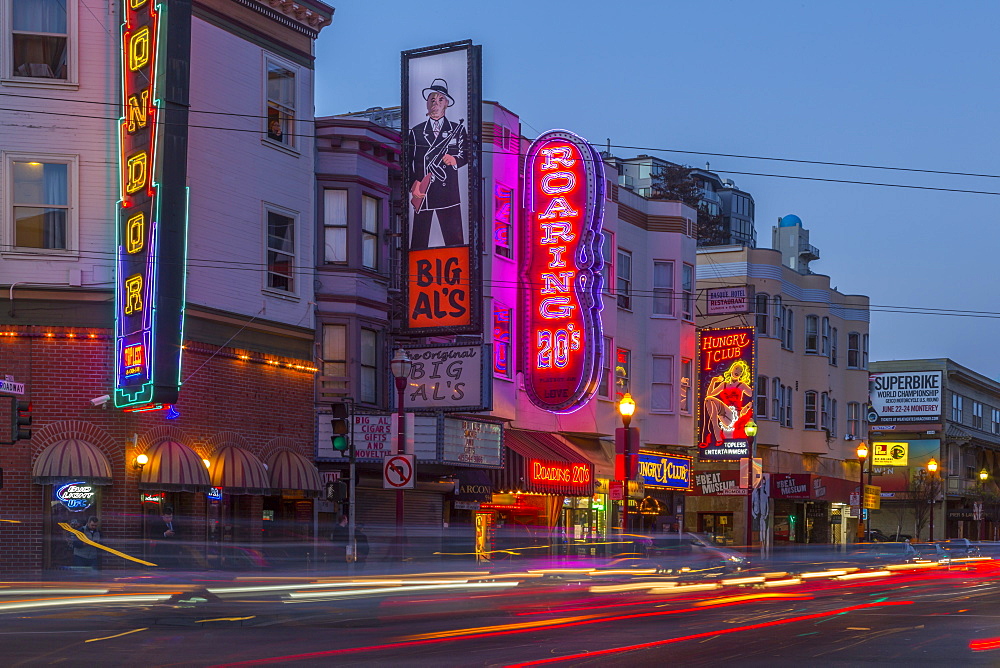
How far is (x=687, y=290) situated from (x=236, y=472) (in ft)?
71.1

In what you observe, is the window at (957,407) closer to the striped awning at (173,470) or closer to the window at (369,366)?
the window at (369,366)

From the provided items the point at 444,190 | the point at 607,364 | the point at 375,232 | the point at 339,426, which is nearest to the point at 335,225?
the point at 375,232

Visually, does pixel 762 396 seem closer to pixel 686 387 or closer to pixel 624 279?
pixel 686 387

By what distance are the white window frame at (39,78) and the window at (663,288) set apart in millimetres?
23355

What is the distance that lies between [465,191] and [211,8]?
7.43 meters

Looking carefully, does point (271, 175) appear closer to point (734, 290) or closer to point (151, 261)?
point (151, 261)

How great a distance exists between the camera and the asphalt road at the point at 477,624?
15.9m

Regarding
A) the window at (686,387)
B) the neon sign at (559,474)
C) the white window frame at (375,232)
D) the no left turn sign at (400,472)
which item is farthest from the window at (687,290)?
the no left turn sign at (400,472)

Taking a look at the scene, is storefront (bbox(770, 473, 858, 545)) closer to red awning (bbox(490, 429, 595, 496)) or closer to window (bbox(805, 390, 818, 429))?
window (bbox(805, 390, 818, 429))

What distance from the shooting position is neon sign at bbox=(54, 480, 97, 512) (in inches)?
1100

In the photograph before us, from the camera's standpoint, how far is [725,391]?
49.2 meters

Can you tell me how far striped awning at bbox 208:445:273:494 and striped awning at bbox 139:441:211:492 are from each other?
2.44 ft

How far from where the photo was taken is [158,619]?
20453 millimetres

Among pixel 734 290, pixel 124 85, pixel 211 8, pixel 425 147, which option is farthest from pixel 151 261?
pixel 734 290
